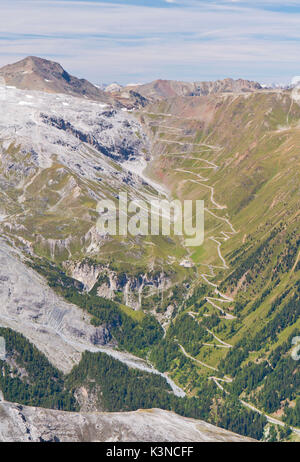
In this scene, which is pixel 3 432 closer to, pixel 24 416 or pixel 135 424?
pixel 24 416
